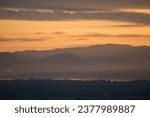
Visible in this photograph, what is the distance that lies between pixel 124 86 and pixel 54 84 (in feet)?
12.9

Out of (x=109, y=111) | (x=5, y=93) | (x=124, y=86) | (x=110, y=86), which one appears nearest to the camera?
(x=109, y=111)

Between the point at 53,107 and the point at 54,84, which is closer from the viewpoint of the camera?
the point at 53,107

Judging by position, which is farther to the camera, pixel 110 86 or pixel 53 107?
pixel 110 86

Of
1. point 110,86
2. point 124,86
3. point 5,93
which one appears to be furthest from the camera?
point 124,86

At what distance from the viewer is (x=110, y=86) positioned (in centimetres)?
2923

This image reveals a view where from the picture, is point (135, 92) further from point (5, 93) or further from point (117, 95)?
point (5, 93)

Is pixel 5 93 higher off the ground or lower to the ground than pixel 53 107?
lower

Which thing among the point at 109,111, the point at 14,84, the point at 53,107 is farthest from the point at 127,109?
the point at 14,84

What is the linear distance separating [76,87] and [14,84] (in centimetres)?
369

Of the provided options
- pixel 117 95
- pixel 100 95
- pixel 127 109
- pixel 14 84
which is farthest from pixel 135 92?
pixel 127 109

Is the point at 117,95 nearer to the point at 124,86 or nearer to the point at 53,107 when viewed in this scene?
the point at 124,86

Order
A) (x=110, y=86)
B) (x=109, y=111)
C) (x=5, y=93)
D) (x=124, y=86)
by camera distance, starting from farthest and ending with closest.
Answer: (x=124, y=86) < (x=110, y=86) < (x=5, y=93) < (x=109, y=111)

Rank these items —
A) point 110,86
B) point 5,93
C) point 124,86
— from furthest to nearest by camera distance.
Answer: point 124,86
point 110,86
point 5,93

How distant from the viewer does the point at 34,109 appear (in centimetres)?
1504
